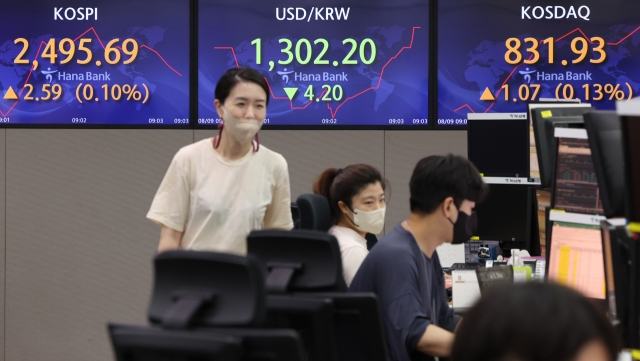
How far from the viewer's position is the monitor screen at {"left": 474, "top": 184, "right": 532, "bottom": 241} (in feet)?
Answer: 13.6

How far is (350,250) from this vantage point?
2842 mm

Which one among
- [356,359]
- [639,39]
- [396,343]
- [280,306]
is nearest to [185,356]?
[280,306]

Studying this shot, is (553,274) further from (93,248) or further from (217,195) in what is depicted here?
(93,248)

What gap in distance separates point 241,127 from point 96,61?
8.77ft

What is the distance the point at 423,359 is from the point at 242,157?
0.87m

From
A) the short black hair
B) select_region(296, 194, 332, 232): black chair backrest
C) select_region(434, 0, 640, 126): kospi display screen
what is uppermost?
select_region(434, 0, 640, 126): kospi display screen

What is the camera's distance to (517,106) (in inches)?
192

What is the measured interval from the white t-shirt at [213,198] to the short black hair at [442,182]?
54 cm

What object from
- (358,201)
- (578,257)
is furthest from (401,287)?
(358,201)

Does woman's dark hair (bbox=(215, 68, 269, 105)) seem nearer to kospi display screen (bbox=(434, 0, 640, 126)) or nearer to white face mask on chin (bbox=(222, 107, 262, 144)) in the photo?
white face mask on chin (bbox=(222, 107, 262, 144))

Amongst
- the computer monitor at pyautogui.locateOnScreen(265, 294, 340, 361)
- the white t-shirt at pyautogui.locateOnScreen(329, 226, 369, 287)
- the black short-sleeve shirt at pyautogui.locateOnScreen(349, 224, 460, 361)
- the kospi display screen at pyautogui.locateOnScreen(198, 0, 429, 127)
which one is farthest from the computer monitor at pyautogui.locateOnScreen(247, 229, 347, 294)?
the kospi display screen at pyautogui.locateOnScreen(198, 0, 429, 127)

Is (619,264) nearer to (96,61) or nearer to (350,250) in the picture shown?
(350,250)

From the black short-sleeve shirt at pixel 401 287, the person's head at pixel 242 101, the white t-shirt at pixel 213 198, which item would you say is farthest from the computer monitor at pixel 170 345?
the person's head at pixel 242 101

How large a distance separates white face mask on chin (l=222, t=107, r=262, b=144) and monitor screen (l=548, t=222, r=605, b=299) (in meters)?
0.98
